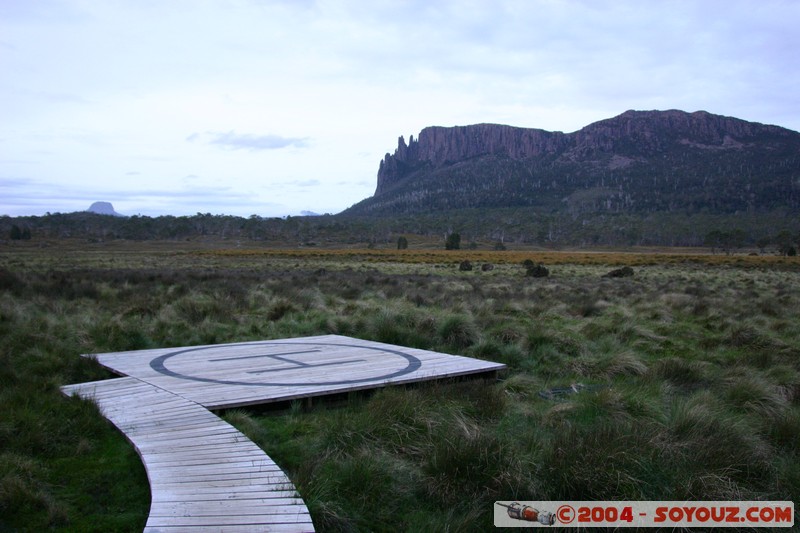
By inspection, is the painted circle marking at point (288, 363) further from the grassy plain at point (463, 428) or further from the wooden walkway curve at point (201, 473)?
the wooden walkway curve at point (201, 473)

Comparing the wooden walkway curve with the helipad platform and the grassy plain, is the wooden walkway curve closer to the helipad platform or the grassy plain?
the grassy plain

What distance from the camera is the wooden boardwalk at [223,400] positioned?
14.8 feet

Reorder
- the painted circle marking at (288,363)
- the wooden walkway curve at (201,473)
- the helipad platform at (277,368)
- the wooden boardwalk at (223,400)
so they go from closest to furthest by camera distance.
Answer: the wooden walkway curve at (201,473)
the wooden boardwalk at (223,400)
the helipad platform at (277,368)
the painted circle marking at (288,363)

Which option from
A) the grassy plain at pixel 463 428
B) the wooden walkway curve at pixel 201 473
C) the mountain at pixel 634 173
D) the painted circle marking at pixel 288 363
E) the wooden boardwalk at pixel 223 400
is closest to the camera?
the wooden walkway curve at pixel 201 473

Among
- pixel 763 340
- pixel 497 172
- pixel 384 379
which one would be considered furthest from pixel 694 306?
pixel 497 172

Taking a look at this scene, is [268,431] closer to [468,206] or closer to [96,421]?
[96,421]

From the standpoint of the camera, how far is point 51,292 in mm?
19547

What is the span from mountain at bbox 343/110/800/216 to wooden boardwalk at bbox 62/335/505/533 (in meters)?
135

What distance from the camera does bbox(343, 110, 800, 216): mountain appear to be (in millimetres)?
138250

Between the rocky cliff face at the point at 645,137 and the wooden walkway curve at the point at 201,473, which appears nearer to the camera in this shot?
the wooden walkway curve at the point at 201,473

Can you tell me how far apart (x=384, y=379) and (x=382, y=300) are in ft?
37.4

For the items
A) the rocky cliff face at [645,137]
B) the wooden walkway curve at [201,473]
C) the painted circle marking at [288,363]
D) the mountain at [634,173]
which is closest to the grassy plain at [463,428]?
the wooden walkway curve at [201,473]

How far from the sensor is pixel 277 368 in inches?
389

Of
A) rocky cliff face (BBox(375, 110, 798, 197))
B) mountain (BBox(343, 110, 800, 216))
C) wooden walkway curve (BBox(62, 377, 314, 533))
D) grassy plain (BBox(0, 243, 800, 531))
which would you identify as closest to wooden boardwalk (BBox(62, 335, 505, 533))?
wooden walkway curve (BBox(62, 377, 314, 533))
